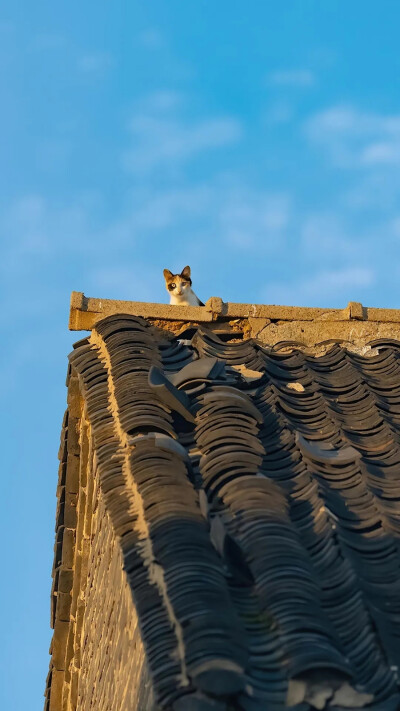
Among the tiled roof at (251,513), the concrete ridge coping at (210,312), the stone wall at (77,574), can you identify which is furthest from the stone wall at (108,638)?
the concrete ridge coping at (210,312)

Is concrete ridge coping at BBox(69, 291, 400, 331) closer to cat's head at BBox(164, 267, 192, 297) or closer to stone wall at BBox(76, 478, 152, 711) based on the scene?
stone wall at BBox(76, 478, 152, 711)

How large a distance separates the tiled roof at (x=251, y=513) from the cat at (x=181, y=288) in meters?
7.49

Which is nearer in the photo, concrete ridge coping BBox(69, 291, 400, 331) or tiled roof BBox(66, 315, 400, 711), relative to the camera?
tiled roof BBox(66, 315, 400, 711)

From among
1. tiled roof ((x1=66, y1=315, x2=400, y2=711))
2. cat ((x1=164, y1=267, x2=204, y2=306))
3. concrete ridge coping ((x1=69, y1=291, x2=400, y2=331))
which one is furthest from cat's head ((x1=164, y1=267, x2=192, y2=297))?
tiled roof ((x1=66, y1=315, x2=400, y2=711))

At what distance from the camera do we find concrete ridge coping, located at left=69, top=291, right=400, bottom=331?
6234 millimetres

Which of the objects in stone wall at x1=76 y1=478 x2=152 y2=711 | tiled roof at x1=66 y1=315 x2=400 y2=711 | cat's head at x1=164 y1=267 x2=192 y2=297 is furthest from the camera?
cat's head at x1=164 y1=267 x2=192 y2=297

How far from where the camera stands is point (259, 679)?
9.65 ft

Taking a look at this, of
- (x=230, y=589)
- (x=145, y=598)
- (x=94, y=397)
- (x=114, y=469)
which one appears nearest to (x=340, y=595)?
(x=230, y=589)

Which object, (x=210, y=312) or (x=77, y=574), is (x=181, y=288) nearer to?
(x=210, y=312)

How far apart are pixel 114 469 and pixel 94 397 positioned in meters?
0.82

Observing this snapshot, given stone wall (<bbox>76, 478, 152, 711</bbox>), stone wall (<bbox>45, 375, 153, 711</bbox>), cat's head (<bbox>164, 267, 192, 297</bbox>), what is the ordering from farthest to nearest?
cat's head (<bbox>164, 267, 192, 297</bbox>)
stone wall (<bbox>45, 375, 153, 711</bbox>)
stone wall (<bbox>76, 478, 152, 711</bbox>)

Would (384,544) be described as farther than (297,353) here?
No

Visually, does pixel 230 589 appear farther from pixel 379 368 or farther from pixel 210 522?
pixel 379 368

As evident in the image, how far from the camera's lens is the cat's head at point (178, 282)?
1332 centimetres
